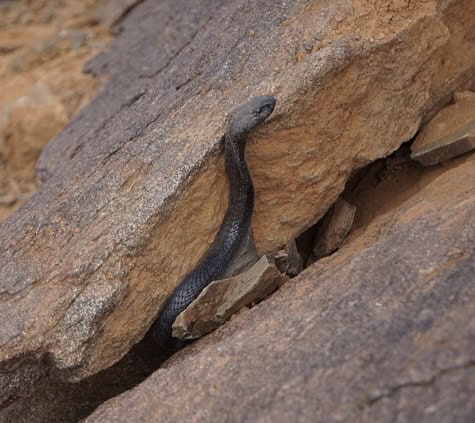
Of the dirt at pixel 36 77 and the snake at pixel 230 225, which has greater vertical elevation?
the dirt at pixel 36 77

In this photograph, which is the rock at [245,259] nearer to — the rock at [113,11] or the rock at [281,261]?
the rock at [281,261]

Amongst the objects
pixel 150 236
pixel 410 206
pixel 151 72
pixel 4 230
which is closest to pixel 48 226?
pixel 4 230

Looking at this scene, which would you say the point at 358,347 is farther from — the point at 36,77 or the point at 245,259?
the point at 36,77

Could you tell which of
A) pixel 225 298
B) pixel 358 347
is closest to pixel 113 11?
pixel 225 298

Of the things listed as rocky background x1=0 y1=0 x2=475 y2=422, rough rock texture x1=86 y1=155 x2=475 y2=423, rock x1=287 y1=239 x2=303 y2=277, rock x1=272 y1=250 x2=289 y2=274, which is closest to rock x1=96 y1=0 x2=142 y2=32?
rocky background x1=0 y1=0 x2=475 y2=422

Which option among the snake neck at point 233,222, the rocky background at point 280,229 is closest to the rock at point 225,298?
the rocky background at point 280,229

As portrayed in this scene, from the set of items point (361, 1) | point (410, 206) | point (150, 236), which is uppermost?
point (361, 1)

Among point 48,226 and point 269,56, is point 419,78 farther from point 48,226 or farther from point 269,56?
point 48,226
